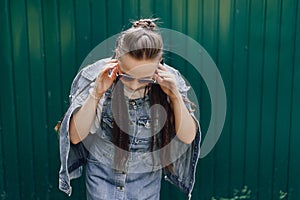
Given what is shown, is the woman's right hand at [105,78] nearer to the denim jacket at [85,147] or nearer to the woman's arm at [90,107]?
the woman's arm at [90,107]

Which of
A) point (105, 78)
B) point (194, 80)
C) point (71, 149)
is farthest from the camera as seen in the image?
point (194, 80)

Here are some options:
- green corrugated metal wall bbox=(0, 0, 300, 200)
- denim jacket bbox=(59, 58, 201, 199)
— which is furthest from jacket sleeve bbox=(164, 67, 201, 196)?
green corrugated metal wall bbox=(0, 0, 300, 200)

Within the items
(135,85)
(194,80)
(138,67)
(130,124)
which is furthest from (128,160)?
(194,80)

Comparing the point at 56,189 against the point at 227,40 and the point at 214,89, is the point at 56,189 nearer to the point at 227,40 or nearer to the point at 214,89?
the point at 214,89

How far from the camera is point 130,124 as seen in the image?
2.41 meters

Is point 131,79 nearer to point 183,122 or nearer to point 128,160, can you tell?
point 183,122

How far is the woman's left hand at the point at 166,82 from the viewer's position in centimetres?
224

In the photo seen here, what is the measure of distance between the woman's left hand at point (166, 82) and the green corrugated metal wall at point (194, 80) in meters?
1.02

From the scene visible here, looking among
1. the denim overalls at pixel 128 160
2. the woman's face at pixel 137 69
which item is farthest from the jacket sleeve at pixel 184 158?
the woman's face at pixel 137 69

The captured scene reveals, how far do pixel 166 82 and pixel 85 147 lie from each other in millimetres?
567

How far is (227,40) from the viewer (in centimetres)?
329

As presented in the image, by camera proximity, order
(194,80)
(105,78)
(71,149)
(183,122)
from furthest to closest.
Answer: (194,80)
(71,149)
(183,122)
(105,78)

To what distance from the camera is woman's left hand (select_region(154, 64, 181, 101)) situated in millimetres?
2238

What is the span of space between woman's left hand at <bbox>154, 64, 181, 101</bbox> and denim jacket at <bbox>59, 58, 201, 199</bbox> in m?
0.14
